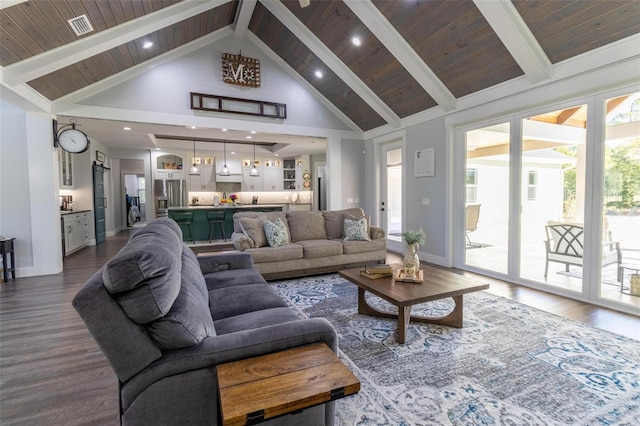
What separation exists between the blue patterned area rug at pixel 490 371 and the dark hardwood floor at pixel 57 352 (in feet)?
1.83

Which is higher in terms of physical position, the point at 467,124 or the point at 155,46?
the point at 155,46

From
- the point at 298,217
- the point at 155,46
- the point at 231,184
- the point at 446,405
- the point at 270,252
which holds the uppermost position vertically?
the point at 155,46

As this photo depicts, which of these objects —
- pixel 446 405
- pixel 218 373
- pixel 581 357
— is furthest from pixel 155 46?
pixel 581 357

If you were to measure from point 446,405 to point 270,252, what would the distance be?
9.19ft

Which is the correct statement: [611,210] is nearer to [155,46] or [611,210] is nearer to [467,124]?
[467,124]

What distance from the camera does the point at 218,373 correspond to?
1170 mm

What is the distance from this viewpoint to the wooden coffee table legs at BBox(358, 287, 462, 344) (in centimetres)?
248

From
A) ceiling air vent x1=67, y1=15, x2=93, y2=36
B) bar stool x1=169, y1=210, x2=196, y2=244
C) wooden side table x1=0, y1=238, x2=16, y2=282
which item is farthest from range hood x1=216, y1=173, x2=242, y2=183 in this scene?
ceiling air vent x1=67, y1=15, x2=93, y2=36

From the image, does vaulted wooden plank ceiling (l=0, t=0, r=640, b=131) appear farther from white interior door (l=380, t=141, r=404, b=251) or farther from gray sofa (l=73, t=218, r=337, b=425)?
gray sofa (l=73, t=218, r=337, b=425)

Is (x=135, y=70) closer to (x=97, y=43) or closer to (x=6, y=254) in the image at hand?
(x=97, y=43)

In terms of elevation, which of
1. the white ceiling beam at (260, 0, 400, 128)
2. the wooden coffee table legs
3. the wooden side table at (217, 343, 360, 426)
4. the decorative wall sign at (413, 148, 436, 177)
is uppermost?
the white ceiling beam at (260, 0, 400, 128)

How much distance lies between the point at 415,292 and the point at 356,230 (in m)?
2.31

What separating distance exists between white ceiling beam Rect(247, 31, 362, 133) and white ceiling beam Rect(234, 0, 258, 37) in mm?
209

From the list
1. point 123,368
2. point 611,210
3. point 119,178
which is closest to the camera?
point 123,368
